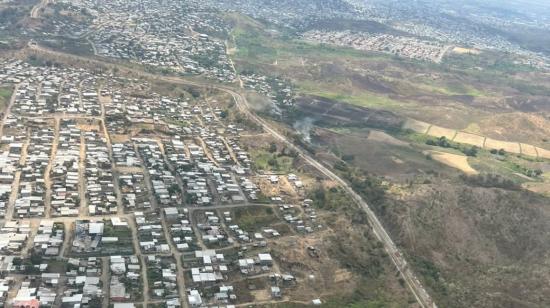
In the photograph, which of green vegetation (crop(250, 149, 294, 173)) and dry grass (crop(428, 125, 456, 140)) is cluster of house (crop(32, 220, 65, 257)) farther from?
dry grass (crop(428, 125, 456, 140))

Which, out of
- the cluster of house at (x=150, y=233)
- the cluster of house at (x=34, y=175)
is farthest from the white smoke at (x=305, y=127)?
the cluster of house at (x=150, y=233)

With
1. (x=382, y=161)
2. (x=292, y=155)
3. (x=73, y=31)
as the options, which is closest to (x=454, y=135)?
(x=382, y=161)

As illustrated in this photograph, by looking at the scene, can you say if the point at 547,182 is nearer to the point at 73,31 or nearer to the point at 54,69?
the point at 54,69

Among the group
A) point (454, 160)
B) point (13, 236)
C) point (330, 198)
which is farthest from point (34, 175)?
point (454, 160)

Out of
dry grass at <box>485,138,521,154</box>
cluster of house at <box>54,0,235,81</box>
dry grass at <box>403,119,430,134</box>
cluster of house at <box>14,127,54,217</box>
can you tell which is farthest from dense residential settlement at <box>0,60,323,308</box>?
dry grass at <box>485,138,521,154</box>

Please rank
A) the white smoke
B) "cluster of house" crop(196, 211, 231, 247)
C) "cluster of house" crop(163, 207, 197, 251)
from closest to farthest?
"cluster of house" crop(163, 207, 197, 251) < "cluster of house" crop(196, 211, 231, 247) < the white smoke

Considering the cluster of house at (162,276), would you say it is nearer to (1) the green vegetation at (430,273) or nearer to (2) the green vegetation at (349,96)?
(1) the green vegetation at (430,273)
